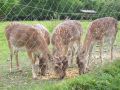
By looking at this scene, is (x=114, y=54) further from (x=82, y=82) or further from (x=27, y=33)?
(x=82, y=82)

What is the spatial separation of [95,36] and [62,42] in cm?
148

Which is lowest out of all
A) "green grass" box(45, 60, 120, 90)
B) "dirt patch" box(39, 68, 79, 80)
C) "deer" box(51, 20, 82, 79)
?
"dirt patch" box(39, 68, 79, 80)

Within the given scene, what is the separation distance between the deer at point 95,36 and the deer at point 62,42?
0.34 metres

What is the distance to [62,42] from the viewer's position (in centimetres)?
1059

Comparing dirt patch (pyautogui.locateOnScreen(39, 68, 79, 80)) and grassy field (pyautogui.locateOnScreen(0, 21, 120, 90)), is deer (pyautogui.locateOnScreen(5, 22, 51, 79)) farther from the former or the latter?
grassy field (pyautogui.locateOnScreen(0, 21, 120, 90))

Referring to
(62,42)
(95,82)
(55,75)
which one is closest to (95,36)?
(62,42)

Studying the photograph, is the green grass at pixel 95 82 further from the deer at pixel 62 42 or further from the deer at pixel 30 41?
the deer at pixel 30 41

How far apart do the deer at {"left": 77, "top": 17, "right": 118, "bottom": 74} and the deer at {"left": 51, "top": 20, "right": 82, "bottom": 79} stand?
1.11 feet

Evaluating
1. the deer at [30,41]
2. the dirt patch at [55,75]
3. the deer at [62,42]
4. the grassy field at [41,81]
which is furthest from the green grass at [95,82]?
the deer at [30,41]

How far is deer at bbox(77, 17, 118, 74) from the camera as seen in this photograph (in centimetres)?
1095

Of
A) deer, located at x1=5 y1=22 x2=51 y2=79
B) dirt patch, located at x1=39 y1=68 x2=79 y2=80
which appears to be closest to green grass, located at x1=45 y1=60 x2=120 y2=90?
dirt patch, located at x1=39 y1=68 x2=79 y2=80

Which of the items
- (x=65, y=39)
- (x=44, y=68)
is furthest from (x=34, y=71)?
(x=65, y=39)

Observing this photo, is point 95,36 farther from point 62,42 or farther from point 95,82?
point 95,82

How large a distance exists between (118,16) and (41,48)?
4762mm
